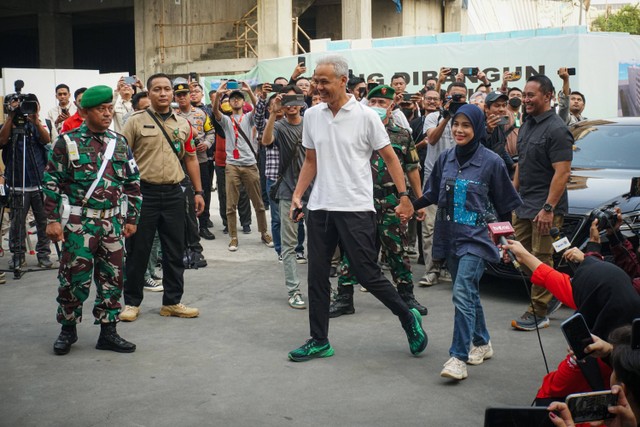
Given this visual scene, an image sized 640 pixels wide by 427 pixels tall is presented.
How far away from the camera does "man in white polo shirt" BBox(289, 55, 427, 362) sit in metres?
5.84

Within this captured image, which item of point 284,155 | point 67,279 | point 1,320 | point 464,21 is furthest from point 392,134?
point 464,21

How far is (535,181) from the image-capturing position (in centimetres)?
685

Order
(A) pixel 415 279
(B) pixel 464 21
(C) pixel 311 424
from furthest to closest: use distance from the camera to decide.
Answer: (B) pixel 464 21 < (A) pixel 415 279 < (C) pixel 311 424

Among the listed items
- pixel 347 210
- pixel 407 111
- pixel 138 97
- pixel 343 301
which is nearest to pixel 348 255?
pixel 347 210

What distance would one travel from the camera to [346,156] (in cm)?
589

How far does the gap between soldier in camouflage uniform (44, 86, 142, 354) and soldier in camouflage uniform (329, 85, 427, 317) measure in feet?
6.75

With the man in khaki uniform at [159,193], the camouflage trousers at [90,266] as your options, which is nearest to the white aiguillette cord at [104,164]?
the camouflage trousers at [90,266]

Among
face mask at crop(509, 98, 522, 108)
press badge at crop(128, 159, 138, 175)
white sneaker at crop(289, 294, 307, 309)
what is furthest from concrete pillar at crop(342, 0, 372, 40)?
press badge at crop(128, 159, 138, 175)

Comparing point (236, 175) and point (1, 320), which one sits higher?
point (236, 175)

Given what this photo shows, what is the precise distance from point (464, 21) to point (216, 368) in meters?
29.7

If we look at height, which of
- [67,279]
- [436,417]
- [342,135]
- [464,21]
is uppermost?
[464,21]

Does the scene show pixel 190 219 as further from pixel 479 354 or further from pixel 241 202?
pixel 479 354

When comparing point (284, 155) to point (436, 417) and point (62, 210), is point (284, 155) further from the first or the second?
point (436, 417)

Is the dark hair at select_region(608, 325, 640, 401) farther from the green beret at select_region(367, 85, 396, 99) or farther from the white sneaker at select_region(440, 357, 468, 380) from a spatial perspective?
the green beret at select_region(367, 85, 396, 99)
